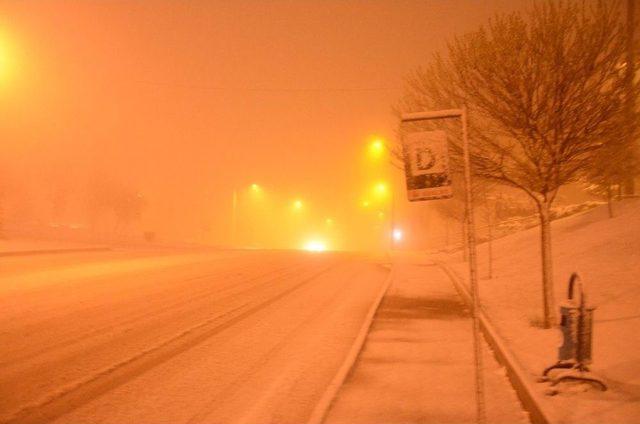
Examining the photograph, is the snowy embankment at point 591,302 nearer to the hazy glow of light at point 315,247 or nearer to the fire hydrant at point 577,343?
the fire hydrant at point 577,343

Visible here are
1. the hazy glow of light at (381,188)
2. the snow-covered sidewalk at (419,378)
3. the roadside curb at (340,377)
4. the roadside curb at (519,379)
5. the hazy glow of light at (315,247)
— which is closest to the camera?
the roadside curb at (519,379)

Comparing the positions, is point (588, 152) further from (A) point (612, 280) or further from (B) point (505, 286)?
(B) point (505, 286)

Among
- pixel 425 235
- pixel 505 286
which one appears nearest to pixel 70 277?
pixel 505 286

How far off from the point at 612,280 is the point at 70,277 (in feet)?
52.2

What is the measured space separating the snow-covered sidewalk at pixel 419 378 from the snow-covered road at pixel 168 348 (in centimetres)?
47

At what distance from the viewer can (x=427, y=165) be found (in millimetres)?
5262

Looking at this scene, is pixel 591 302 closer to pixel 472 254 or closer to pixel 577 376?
pixel 577 376

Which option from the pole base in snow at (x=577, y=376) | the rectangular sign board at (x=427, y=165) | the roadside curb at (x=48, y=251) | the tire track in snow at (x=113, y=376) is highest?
the rectangular sign board at (x=427, y=165)

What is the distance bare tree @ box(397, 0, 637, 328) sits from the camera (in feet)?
31.3

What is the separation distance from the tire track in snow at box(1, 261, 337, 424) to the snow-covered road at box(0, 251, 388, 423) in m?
0.02

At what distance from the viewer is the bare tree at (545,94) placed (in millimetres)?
9539

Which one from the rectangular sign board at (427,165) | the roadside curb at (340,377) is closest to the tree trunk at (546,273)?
the roadside curb at (340,377)

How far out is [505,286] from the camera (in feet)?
52.3

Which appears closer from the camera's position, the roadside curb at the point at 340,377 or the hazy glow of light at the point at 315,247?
the roadside curb at the point at 340,377
